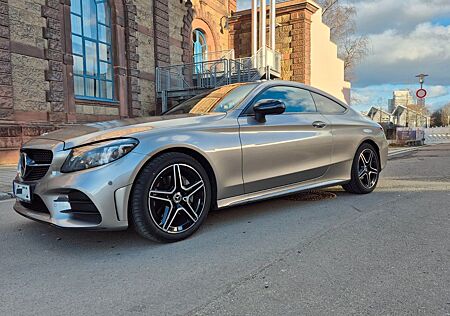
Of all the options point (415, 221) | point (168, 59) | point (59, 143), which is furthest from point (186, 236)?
point (168, 59)

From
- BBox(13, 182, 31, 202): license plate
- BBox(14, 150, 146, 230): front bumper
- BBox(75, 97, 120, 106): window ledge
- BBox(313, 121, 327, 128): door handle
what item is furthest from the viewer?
BBox(75, 97, 120, 106): window ledge

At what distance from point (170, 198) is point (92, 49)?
39.4 ft

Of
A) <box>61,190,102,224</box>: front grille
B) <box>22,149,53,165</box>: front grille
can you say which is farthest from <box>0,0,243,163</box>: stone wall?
<box>61,190,102,224</box>: front grille

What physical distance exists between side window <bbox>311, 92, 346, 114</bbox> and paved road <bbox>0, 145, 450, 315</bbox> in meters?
1.41

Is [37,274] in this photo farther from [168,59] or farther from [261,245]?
[168,59]

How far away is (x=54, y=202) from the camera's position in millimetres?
2982

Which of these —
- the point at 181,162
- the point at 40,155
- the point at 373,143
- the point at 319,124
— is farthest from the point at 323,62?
the point at 40,155

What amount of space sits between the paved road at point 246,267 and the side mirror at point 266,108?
1170mm

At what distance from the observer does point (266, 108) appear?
12.3 ft

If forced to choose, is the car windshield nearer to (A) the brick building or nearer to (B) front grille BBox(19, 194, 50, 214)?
(B) front grille BBox(19, 194, 50, 214)

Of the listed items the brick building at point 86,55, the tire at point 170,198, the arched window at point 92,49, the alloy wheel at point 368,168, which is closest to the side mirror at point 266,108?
the tire at point 170,198

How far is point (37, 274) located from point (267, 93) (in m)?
2.88

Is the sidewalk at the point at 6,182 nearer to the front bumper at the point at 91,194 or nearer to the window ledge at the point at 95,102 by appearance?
the front bumper at the point at 91,194

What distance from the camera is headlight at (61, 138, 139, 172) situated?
2967 mm
